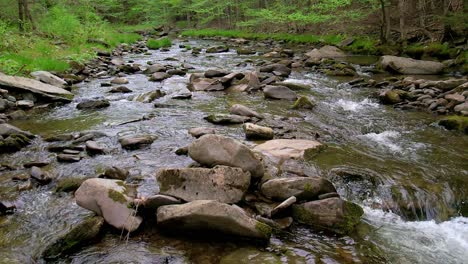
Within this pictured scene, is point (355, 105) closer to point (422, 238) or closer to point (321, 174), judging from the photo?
point (321, 174)

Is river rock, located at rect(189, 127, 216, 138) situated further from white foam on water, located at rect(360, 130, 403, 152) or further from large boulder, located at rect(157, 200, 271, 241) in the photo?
large boulder, located at rect(157, 200, 271, 241)

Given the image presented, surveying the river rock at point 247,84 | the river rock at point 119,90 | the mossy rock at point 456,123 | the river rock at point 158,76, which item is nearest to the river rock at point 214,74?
the river rock at point 247,84

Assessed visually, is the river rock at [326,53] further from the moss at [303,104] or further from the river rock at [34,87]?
the river rock at [34,87]

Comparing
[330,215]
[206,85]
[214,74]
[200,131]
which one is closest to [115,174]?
[200,131]

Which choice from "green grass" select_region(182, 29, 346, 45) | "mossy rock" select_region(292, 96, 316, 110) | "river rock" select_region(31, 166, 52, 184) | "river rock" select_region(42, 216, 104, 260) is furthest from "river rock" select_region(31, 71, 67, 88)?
"green grass" select_region(182, 29, 346, 45)

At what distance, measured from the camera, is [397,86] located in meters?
12.4

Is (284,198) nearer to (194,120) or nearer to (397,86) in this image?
(194,120)

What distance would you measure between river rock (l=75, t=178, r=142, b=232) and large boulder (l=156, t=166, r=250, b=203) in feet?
1.85

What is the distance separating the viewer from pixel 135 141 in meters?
7.39

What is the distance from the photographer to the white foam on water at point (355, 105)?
1044 centimetres

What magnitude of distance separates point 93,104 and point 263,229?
7.63 m

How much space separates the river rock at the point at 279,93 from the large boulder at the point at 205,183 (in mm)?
6697

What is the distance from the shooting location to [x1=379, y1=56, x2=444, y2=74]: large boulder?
14.3 metres

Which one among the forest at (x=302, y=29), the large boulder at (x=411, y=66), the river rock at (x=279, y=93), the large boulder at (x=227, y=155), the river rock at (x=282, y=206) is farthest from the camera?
the forest at (x=302, y=29)
